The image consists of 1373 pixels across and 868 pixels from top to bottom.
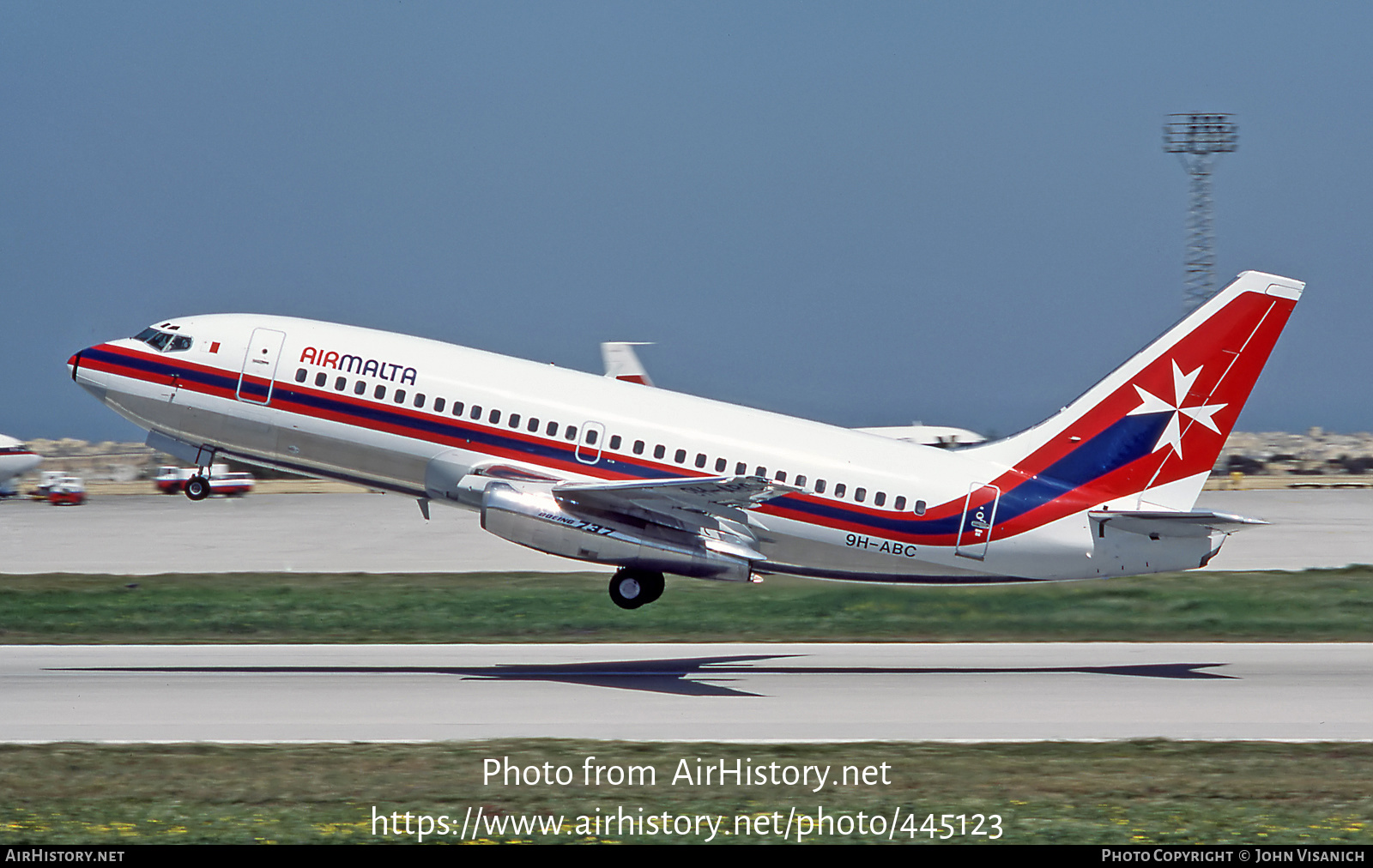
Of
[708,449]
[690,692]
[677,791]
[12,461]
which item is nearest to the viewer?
[677,791]

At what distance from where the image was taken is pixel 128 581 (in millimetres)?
43750

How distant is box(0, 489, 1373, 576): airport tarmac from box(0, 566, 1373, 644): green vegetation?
26.7 ft

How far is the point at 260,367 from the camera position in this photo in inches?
1178

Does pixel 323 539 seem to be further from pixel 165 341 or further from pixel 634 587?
pixel 634 587

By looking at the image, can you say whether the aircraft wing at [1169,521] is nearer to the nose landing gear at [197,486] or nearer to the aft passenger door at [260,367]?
the aft passenger door at [260,367]

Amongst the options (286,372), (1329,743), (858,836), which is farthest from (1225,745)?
(286,372)

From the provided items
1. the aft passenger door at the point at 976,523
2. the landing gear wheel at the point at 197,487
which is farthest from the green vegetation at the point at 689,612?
the aft passenger door at the point at 976,523

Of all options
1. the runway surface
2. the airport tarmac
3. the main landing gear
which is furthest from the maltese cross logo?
the airport tarmac

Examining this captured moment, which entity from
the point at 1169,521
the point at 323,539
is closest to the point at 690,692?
the point at 1169,521

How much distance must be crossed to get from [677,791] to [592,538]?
34.8 ft

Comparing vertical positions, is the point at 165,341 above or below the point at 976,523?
above

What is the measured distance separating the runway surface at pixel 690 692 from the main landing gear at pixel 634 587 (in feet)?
4.89

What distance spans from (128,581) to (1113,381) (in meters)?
29.8

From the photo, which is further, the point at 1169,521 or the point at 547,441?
the point at 547,441
